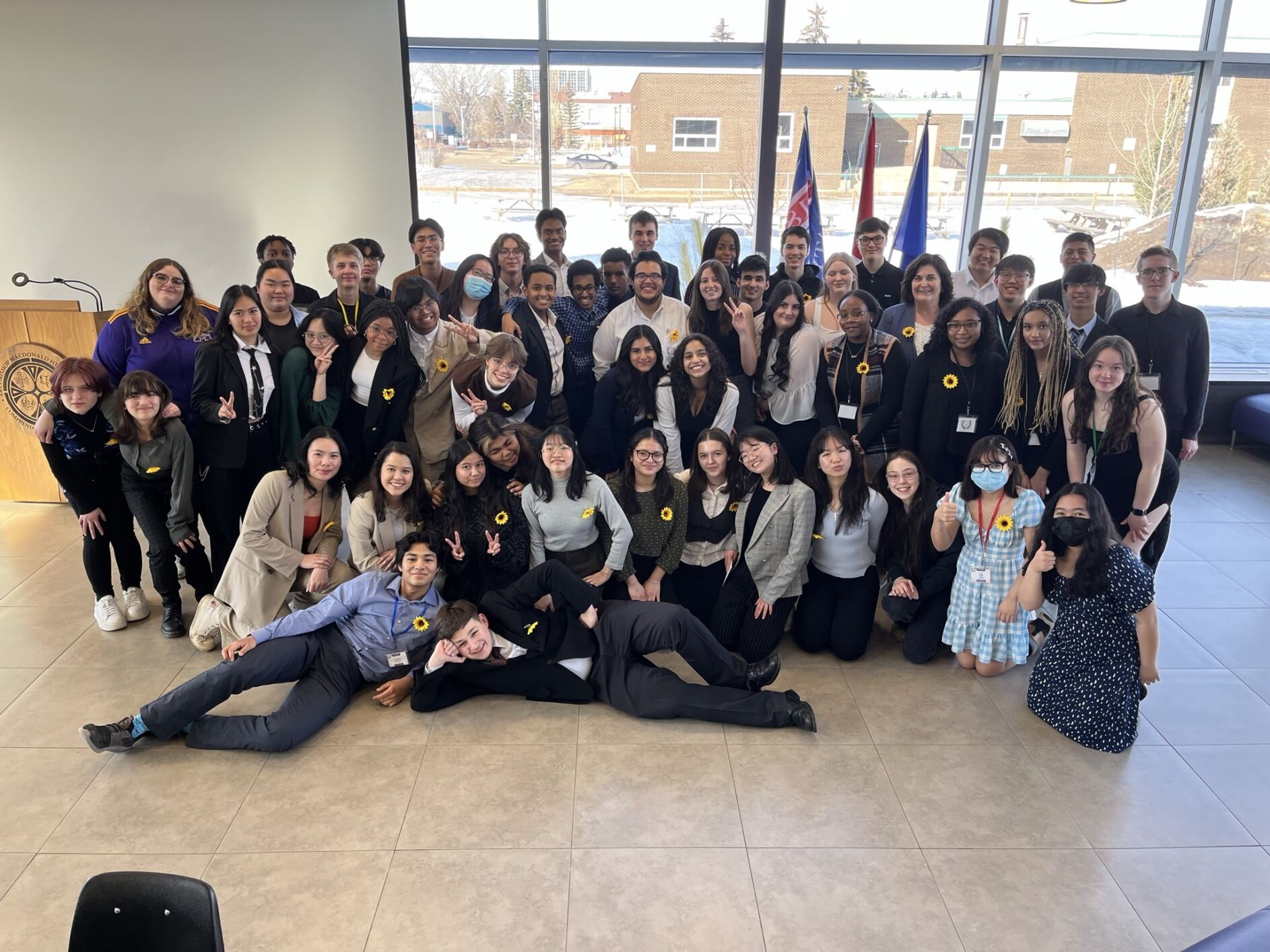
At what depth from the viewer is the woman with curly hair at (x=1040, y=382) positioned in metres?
4.36

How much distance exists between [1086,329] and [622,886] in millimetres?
3818

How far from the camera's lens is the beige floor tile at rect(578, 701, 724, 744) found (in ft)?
12.1

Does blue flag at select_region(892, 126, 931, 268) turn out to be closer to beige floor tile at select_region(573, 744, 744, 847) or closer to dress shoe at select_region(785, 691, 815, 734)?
dress shoe at select_region(785, 691, 815, 734)

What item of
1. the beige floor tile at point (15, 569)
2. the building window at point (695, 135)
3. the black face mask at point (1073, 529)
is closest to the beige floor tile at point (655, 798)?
the black face mask at point (1073, 529)

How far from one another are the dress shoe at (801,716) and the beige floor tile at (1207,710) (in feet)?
4.69

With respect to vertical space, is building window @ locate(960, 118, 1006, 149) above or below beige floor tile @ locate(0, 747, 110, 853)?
above

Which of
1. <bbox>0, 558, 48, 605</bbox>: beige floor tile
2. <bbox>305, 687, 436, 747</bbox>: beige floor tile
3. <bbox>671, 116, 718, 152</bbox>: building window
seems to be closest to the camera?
<bbox>305, 687, 436, 747</bbox>: beige floor tile

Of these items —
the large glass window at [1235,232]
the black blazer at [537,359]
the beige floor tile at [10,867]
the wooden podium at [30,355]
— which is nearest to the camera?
the beige floor tile at [10,867]

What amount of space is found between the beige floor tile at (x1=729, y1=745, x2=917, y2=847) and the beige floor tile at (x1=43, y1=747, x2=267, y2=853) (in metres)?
1.85

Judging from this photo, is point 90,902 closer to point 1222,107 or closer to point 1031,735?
point 1031,735

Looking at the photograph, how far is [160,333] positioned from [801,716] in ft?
11.5

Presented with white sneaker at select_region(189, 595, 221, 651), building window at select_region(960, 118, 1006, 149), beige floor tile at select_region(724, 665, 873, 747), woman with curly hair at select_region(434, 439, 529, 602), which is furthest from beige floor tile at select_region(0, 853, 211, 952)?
building window at select_region(960, 118, 1006, 149)

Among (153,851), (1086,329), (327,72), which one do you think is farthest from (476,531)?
(327,72)

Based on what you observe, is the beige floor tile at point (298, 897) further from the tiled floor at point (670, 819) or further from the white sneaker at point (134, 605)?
the white sneaker at point (134, 605)
